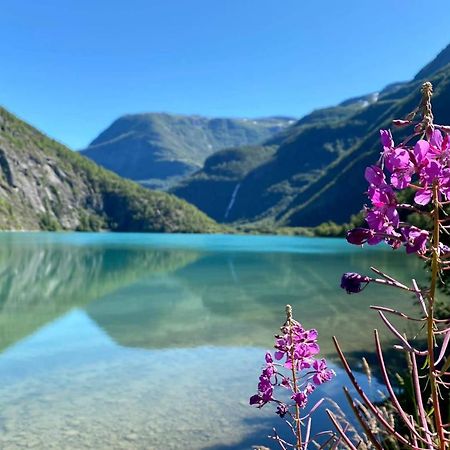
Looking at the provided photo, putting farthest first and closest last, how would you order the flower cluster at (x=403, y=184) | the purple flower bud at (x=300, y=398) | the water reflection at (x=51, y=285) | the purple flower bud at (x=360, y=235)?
the water reflection at (x=51, y=285) < the purple flower bud at (x=300, y=398) < the purple flower bud at (x=360, y=235) < the flower cluster at (x=403, y=184)

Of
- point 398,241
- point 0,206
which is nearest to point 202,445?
point 398,241

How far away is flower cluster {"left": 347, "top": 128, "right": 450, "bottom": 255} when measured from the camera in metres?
1.42

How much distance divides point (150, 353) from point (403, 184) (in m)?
13.9

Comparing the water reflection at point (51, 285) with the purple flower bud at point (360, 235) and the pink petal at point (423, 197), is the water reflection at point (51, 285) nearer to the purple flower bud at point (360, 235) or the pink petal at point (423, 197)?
the purple flower bud at point (360, 235)

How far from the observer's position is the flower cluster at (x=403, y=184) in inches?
55.8

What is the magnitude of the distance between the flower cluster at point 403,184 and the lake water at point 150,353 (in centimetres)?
416

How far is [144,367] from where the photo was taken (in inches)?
510

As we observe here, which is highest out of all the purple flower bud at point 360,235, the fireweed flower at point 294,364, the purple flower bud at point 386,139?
the purple flower bud at point 386,139

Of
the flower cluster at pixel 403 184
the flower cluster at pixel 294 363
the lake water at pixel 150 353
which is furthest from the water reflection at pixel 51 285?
the flower cluster at pixel 403 184

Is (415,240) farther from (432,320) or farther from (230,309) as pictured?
(230,309)

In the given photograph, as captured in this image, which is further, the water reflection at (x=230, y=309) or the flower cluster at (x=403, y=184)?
the water reflection at (x=230, y=309)

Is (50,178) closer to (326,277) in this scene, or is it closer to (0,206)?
(0,206)

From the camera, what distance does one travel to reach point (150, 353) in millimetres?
14594

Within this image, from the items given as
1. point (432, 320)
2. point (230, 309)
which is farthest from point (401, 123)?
point (230, 309)
